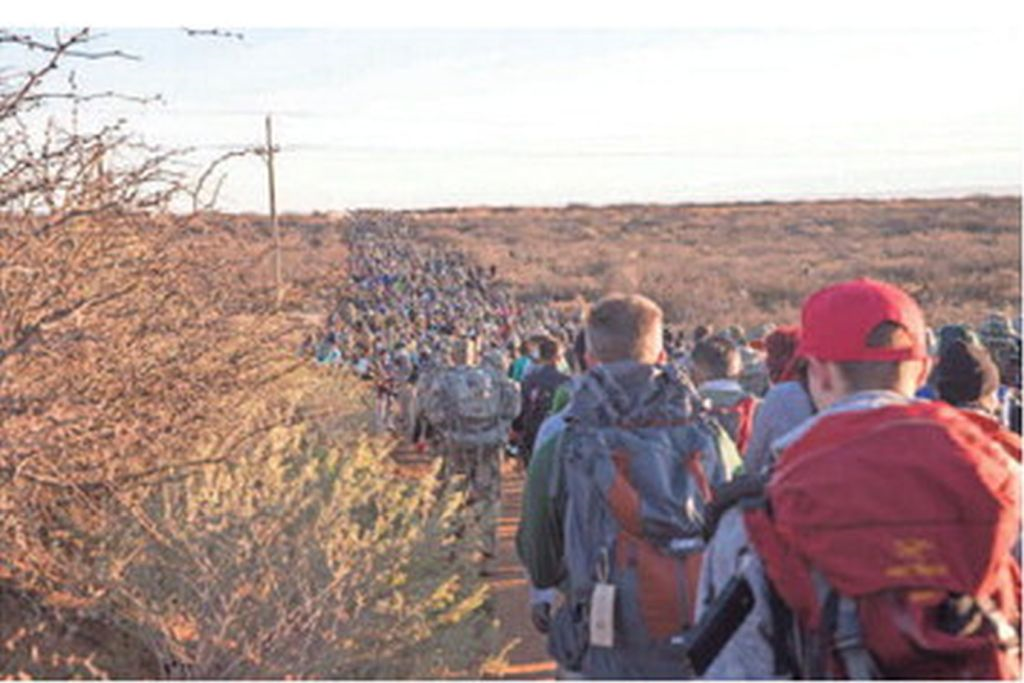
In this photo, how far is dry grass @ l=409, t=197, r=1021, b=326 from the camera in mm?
38344

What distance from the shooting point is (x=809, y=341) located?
2.00m

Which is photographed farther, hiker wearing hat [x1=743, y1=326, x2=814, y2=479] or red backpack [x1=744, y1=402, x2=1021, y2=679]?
hiker wearing hat [x1=743, y1=326, x2=814, y2=479]

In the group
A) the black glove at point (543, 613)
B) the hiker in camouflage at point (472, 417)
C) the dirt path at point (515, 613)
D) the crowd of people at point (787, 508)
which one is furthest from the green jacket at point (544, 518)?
the hiker in camouflage at point (472, 417)

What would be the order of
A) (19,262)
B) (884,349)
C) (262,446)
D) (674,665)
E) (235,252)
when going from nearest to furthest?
1. (884,349)
2. (674,665)
3. (19,262)
4. (262,446)
5. (235,252)

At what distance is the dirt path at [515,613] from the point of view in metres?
5.49

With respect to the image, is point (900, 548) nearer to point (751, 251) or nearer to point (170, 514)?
point (170, 514)

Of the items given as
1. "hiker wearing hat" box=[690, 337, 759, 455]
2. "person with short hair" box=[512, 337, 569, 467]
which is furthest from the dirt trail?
→ "hiker wearing hat" box=[690, 337, 759, 455]

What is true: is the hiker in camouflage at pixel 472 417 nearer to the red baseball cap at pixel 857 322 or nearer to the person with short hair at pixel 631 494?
the person with short hair at pixel 631 494

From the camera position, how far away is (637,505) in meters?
2.71

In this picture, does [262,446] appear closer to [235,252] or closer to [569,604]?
[235,252]

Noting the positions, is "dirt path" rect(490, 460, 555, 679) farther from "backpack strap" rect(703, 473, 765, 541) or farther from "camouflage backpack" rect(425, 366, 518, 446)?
"backpack strap" rect(703, 473, 765, 541)

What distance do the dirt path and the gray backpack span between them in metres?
1.42

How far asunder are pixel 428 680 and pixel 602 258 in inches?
2260

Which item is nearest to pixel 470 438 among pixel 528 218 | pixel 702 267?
pixel 702 267
